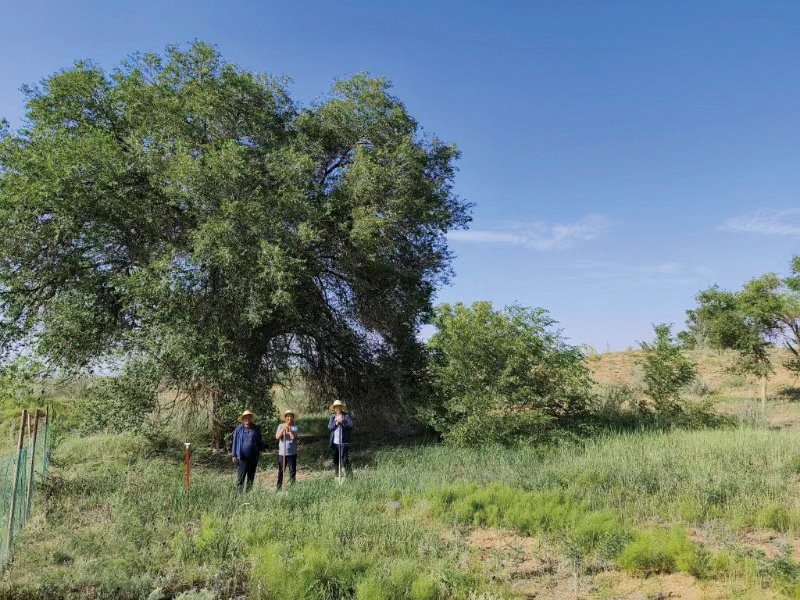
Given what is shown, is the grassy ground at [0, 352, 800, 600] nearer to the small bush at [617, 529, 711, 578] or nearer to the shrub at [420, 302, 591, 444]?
the small bush at [617, 529, 711, 578]

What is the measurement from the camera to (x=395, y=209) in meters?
14.9

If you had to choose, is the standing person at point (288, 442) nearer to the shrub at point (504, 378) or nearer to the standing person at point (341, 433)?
the standing person at point (341, 433)

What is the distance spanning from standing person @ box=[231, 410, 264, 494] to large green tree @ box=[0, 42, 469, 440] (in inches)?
117

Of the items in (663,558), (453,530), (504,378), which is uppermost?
(504,378)

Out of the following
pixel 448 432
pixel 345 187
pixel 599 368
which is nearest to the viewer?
pixel 448 432

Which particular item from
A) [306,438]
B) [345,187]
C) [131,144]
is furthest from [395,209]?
[306,438]

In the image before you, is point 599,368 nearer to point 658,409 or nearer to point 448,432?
point 658,409

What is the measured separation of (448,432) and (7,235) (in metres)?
11.5

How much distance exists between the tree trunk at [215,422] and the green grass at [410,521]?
261cm

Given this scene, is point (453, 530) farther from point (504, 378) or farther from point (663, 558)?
point (504, 378)

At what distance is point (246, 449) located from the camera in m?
10.3

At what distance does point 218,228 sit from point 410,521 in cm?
812

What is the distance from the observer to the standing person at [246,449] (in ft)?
33.9

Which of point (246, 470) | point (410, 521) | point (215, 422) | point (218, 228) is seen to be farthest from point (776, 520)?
point (215, 422)
